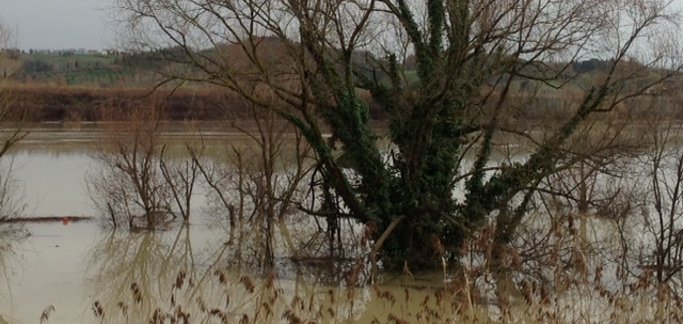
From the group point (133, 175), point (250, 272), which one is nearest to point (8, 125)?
point (133, 175)

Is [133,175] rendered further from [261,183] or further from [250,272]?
[250,272]

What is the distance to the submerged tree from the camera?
18.9 m

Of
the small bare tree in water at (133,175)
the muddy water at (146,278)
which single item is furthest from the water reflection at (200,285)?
the small bare tree in water at (133,175)

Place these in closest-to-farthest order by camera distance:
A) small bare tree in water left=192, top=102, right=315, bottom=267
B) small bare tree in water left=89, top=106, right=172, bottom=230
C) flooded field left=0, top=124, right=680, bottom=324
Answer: flooded field left=0, top=124, right=680, bottom=324, small bare tree in water left=192, top=102, right=315, bottom=267, small bare tree in water left=89, top=106, right=172, bottom=230

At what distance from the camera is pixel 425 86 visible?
757 inches

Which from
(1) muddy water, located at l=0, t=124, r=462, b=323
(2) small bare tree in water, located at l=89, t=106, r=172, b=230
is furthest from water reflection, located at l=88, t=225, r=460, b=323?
(2) small bare tree in water, located at l=89, t=106, r=172, b=230

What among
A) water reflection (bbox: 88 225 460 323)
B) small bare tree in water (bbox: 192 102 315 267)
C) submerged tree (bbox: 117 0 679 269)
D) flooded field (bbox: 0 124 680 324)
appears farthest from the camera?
small bare tree in water (bbox: 192 102 315 267)

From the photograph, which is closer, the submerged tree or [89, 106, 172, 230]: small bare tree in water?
the submerged tree

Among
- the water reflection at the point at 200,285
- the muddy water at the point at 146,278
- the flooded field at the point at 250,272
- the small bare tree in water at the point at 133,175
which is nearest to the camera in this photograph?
the flooded field at the point at 250,272

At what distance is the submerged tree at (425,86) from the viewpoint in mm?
18906

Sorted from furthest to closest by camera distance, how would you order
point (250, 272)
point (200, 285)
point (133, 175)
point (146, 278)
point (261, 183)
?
1. point (133, 175)
2. point (261, 183)
3. point (250, 272)
4. point (146, 278)
5. point (200, 285)

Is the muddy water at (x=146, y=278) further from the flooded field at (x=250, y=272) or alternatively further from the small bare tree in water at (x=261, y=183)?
the small bare tree in water at (x=261, y=183)

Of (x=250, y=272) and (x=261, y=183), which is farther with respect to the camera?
(x=261, y=183)

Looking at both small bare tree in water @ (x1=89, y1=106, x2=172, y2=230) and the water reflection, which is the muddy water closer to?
the water reflection
